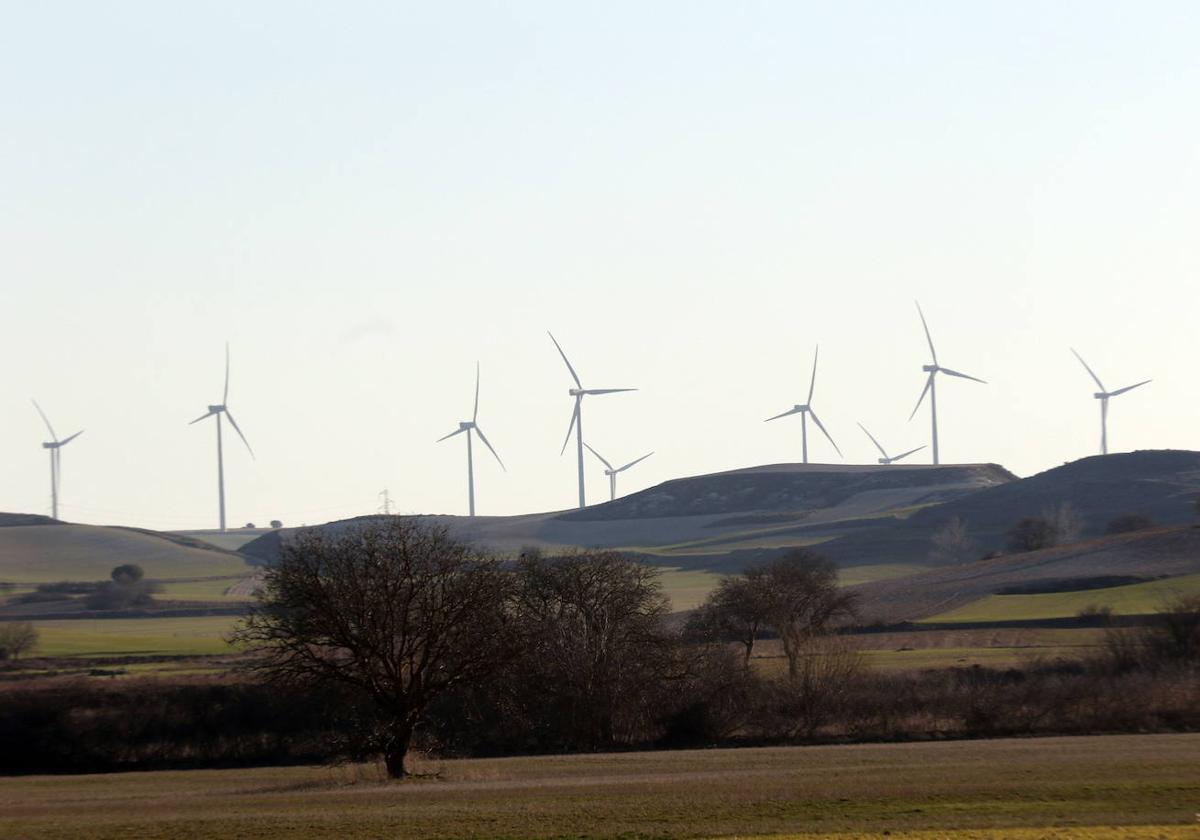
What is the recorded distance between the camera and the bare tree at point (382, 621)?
45.2 meters

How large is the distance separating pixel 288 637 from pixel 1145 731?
28.4m

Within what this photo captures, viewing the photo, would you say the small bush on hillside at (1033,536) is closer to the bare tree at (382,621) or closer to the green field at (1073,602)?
the green field at (1073,602)

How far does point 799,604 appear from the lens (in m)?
84.2

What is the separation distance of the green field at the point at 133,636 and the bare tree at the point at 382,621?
37136mm

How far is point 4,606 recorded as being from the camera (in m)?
152

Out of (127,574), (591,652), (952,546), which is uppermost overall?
(127,574)

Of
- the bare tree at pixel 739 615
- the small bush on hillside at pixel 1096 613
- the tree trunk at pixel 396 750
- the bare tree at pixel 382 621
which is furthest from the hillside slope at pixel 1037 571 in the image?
the tree trunk at pixel 396 750

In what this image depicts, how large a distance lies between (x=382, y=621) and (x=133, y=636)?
70.5 meters

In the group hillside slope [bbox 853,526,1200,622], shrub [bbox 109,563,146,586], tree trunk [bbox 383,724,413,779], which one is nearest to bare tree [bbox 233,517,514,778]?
tree trunk [bbox 383,724,413,779]

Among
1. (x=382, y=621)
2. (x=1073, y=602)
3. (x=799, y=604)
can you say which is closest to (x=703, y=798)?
(x=382, y=621)

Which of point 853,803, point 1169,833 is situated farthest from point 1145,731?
point 1169,833

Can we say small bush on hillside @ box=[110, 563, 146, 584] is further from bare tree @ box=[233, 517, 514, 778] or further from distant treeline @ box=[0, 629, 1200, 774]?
bare tree @ box=[233, 517, 514, 778]

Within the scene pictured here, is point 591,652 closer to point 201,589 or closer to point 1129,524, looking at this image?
point 1129,524

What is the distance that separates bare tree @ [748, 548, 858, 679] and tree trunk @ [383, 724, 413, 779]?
22233 millimetres
